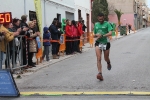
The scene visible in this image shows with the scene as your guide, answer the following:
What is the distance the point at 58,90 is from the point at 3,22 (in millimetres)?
3075

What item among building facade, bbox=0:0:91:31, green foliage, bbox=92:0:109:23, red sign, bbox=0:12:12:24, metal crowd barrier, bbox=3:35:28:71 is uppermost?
green foliage, bbox=92:0:109:23

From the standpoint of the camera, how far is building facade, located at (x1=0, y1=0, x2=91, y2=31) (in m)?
14.5

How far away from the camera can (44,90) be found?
8.10 meters

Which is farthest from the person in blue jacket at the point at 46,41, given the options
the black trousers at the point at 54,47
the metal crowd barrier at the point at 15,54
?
the metal crowd barrier at the point at 15,54

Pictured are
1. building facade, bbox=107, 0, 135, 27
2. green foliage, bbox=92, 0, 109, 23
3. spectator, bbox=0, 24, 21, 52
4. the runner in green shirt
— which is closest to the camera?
the runner in green shirt

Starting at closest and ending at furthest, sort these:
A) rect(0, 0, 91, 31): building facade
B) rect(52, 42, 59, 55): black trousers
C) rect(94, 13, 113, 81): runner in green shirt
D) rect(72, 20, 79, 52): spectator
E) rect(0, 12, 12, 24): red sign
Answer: rect(94, 13, 113, 81): runner in green shirt → rect(0, 12, 12, 24): red sign → rect(0, 0, 91, 31): building facade → rect(52, 42, 59, 55): black trousers → rect(72, 20, 79, 52): spectator

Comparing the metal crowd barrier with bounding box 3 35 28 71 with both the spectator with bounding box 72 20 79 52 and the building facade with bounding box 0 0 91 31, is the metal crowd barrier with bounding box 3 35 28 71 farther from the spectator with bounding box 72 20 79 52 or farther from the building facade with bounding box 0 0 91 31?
the spectator with bounding box 72 20 79 52

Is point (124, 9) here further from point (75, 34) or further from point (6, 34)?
point (6, 34)

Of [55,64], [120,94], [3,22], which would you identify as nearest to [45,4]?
[55,64]

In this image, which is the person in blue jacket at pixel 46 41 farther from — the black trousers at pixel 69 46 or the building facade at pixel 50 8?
the black trousers at pixel 69 46

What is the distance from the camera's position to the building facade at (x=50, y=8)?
14.5 meters

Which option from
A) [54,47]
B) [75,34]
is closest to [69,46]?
[75,34]

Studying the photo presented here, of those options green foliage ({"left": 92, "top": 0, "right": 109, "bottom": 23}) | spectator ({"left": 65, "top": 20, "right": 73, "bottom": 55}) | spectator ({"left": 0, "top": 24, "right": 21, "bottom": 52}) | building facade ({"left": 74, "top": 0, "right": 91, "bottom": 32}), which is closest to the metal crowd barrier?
spectator ({"left": 0, "top": 24, "right": 21, "bottom": 52})

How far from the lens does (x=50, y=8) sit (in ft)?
66.2
